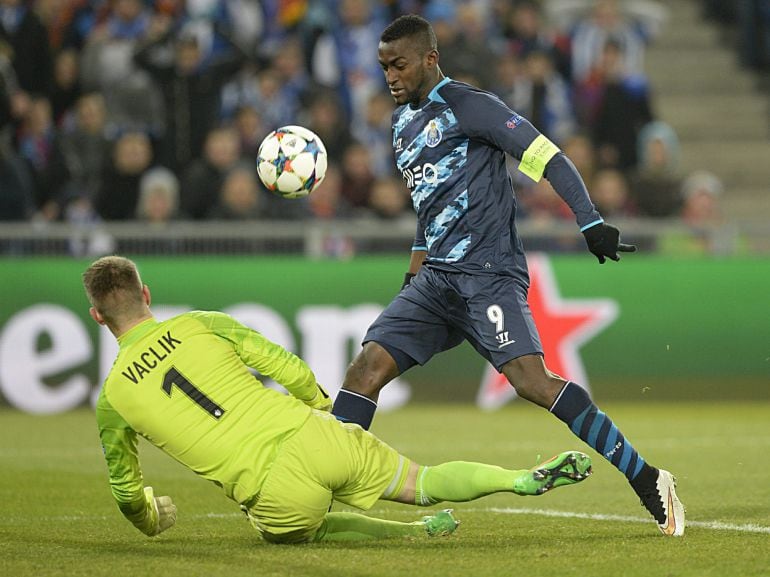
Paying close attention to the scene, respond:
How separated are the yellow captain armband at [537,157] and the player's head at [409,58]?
692 mm

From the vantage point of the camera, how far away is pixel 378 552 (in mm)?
6125

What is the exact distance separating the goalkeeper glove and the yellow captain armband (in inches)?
87.8

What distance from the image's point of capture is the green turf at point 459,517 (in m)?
5.75

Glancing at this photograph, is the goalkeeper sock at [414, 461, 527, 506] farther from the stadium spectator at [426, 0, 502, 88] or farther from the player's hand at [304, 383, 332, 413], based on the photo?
the stadium spectator at [426, 0, 502, 88]

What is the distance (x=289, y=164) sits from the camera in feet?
25.2

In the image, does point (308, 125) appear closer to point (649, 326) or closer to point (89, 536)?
point (649, 326)

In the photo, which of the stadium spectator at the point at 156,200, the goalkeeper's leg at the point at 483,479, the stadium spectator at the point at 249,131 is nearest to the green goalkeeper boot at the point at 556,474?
the goalkeeper's leg at the point at 483,479

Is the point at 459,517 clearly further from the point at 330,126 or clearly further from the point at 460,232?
the point at 330,126

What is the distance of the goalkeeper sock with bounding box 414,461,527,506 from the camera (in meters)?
6.20

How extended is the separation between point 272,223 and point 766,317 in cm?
501

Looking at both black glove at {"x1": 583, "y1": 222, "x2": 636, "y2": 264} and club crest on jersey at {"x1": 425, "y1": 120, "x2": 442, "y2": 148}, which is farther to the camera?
club crest on jersey at {"x1": 425, "y1": 120, "x2": 442, "y2": 148}

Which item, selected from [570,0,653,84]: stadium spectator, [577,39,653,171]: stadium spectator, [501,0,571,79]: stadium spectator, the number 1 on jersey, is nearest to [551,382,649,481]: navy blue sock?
the number 1 on jersey

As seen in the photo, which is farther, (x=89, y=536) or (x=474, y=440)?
(x=474, y=440)

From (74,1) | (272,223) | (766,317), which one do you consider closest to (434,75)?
(272,223)
